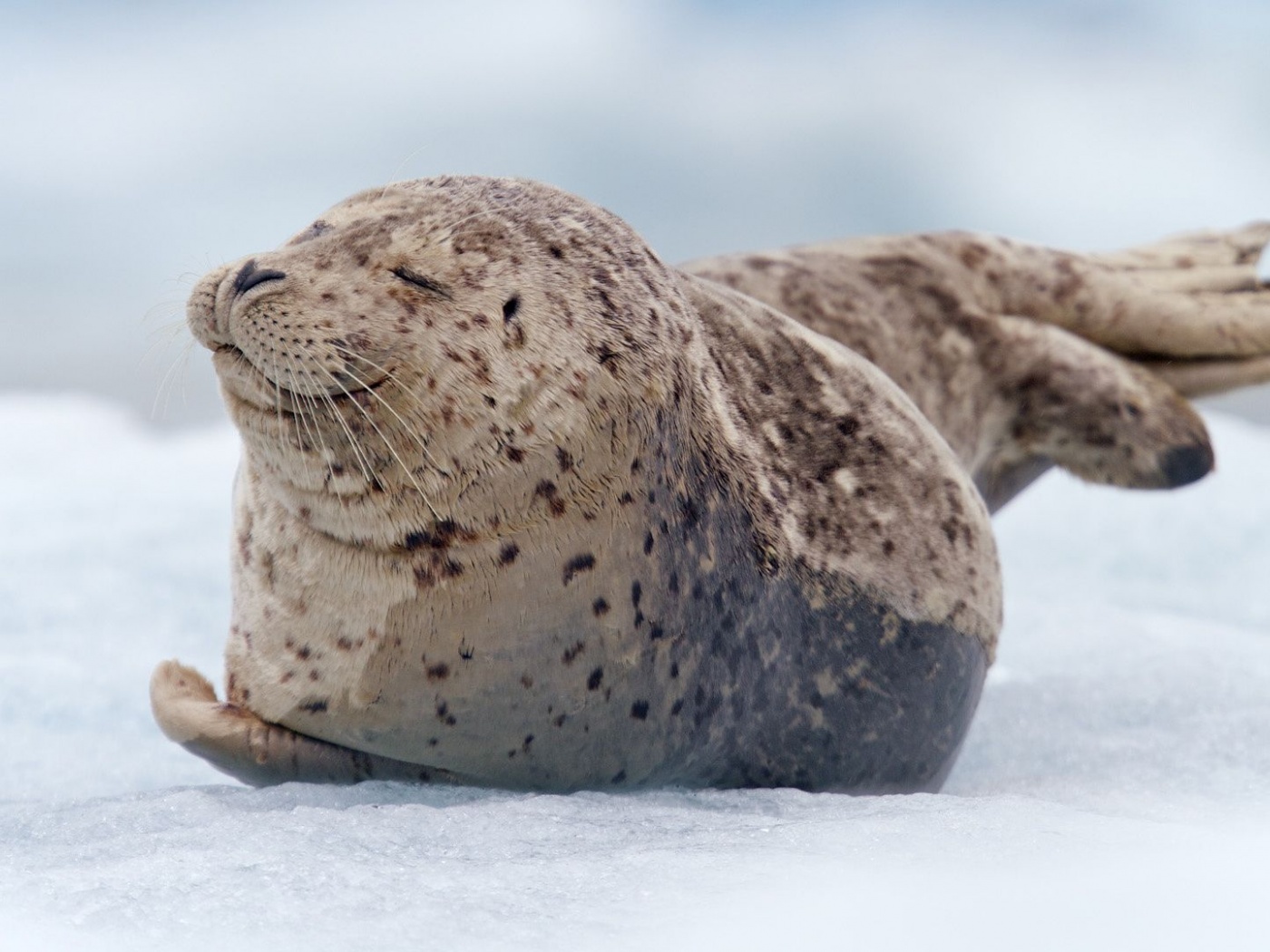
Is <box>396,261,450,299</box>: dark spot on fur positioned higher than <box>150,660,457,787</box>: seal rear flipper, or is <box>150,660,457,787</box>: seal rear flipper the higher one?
<box>396,261,450,299</box>: dark spot on fur

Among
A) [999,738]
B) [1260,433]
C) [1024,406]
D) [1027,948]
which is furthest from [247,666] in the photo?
[1260,433]

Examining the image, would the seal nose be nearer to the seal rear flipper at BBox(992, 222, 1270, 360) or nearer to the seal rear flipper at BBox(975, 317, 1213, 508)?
the seal rear flipper at BBox(975, 317, 1213, 508)

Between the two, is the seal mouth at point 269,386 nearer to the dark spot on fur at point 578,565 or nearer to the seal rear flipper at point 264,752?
the dark spot on fur at point 578,565

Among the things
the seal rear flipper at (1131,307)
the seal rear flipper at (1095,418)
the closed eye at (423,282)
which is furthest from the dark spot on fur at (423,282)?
the seal rear flipper at (1131,307)

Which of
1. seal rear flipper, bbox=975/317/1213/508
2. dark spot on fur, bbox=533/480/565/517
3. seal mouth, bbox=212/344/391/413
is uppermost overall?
seal rear flipper, bbox=975/317/1213/508

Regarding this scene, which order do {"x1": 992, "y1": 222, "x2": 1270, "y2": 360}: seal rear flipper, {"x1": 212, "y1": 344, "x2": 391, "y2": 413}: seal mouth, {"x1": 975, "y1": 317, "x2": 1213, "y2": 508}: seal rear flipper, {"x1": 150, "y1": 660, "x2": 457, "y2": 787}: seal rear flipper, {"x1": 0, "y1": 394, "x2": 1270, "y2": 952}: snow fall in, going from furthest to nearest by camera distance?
{"x1": 992, "y1": 222, "x2": 1270, "y2": 360}: seal rear flipper, {"x1": 975, "y1": 317, "x2": 1213, "y2": 508}: seal rear flipper, {"x1": 150, "y1": 660, "x2": 457, "y2": 787}: seal rear flipper, {"x1": 212, "y1": 344, "x2": 391, "y2": 413}: seal mouth, {"x1": 0, "y1": 394, "x2": 1270, "y2": 952}: snow

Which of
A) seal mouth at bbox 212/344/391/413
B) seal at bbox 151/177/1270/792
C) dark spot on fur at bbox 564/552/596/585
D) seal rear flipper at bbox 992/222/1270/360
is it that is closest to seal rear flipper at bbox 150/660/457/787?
seal at bbox 151/177/1270/792

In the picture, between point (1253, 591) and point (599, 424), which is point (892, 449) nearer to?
point (599, 424)
